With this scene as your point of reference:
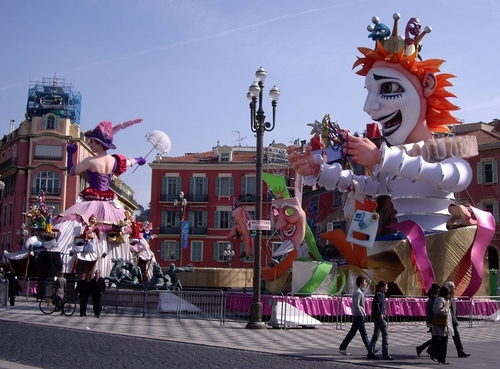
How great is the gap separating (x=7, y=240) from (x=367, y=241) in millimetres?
45613

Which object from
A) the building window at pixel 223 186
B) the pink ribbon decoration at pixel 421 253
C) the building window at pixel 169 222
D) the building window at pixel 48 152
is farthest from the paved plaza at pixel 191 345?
the building window at pixel 48 152

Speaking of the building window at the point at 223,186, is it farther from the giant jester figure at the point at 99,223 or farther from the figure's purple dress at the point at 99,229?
the figure's purple dress at the point at 99,229

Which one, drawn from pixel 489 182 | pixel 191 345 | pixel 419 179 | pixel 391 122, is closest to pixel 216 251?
pixel 489 182

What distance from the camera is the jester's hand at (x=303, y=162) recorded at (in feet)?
73.1

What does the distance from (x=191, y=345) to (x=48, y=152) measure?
47.4 meters

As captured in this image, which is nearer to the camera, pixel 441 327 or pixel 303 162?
pixel 441 327

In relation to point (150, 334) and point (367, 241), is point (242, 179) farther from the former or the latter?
point (150, 334)

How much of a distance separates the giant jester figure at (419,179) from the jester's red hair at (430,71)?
0.11 feet

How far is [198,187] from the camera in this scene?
59.5 metres

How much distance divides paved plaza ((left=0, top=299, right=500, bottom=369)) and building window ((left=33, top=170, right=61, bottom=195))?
3802 centimetres

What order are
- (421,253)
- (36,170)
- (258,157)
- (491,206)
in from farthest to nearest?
(36,170) → (491,206) → (421,253) → (258,157)

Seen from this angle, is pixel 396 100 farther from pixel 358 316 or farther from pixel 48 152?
pixel 48 152

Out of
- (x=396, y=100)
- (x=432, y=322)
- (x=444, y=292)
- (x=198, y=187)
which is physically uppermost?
(x=198, y=187)

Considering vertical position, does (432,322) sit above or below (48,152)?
below
